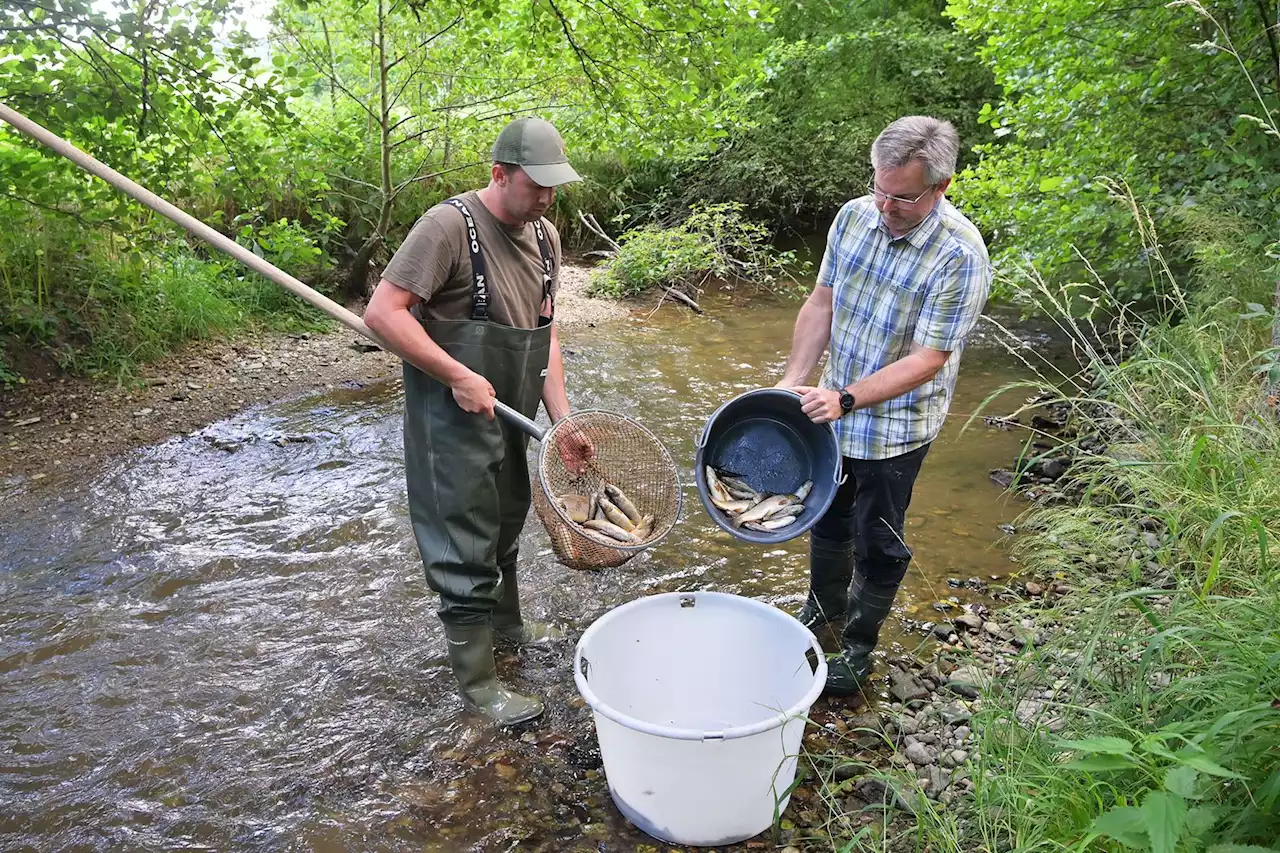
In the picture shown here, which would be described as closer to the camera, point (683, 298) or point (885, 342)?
point (885, 342)

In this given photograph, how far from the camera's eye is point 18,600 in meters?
3.58

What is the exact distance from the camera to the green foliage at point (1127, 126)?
4.79 meters

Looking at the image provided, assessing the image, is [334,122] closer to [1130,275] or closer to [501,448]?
[501,448]

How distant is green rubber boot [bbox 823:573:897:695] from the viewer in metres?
3.03

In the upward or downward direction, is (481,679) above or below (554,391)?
below

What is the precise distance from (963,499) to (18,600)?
4762 millimetres

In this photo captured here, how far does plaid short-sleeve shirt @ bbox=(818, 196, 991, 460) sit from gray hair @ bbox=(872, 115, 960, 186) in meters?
0.18

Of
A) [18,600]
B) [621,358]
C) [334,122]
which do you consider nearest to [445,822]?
[18,600]

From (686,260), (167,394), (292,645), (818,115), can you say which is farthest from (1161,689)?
(818,115)

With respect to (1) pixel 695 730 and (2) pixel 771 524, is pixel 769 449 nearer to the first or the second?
(2) pixel 771 524

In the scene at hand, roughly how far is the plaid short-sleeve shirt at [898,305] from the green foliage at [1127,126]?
2.72 metres

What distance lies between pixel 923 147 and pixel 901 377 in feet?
2.23

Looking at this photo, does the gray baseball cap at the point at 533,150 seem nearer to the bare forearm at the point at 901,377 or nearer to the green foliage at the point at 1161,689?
the bare forearm at the point at 901,377

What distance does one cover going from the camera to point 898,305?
269 centimetres
